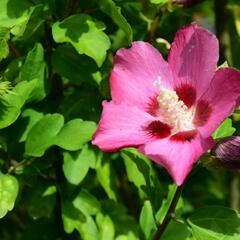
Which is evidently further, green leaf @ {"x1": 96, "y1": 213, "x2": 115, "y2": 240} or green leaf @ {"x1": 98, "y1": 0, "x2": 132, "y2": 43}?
green leaf @ {"x1": 96, "y1": 213, "x2": 115, "y2": 240}

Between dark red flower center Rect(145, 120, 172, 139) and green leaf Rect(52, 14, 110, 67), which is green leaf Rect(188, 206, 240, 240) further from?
green leaf Rect(52, 14, 110, 67)

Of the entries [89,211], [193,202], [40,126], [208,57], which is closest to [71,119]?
[40,126]

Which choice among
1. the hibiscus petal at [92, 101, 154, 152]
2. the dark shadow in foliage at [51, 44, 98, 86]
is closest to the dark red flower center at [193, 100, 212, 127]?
the hibiscus petal at [92, 101, 154, 152]

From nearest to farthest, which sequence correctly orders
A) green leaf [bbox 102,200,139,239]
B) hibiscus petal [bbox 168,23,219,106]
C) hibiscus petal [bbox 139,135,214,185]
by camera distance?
hibiscus petal [bbox 139,135,214,185]
hibiscus petal [bbox 168,23,219,106]
green leaf [bbox 102,200,139,239]

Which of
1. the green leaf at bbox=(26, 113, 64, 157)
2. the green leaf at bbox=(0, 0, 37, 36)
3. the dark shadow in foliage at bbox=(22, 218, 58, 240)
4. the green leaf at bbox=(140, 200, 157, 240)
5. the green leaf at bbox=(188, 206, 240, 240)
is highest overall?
the green leaf at bbox=(0, 0, 37, 36)

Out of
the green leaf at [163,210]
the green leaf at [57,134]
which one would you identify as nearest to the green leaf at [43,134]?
the green leaf at [57,134]

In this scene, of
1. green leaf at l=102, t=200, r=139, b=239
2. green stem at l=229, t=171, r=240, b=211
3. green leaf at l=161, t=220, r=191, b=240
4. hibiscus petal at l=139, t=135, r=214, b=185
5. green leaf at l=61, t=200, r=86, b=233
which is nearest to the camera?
hibiscus petal at l=139, t=135, r=214, b=185

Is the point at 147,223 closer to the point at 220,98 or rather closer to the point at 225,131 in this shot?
the point at 225,131

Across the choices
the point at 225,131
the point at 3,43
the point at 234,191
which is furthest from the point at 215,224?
the point at 234,191

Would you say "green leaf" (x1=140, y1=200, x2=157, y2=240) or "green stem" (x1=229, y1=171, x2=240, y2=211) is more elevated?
"green leaf" (x1=140, y1=200, x2=157, y2=240)
